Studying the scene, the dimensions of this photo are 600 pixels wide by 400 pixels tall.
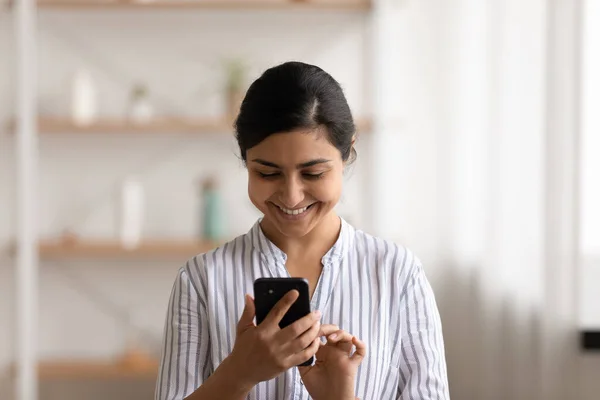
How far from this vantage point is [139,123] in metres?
3.65

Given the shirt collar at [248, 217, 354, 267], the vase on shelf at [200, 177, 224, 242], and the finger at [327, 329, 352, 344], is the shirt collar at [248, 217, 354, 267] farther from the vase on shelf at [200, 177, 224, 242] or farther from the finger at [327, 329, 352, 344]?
the vase on shelf at [200, 177, 224, 242]

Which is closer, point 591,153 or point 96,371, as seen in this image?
point 591,153

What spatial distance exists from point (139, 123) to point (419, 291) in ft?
7.95

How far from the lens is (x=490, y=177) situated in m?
3.05

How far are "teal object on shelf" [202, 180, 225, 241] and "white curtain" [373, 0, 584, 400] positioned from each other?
65 centimetres

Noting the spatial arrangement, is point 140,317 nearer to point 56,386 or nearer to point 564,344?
point 56,386

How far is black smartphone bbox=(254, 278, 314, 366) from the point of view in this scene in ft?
4.20

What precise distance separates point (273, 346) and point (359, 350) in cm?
14

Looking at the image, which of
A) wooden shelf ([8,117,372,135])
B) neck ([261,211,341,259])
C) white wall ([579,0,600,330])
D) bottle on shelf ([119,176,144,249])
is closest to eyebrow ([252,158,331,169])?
neck ([261,211,341,259])

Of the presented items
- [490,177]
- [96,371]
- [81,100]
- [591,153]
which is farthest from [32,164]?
[591,153]

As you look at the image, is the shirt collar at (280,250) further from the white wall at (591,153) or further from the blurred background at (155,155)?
the blurred background at (155,155)

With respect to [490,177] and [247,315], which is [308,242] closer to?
[247,315]

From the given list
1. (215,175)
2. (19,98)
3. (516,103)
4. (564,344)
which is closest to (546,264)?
(564,344)

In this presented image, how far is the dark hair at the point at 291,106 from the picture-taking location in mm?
1322
